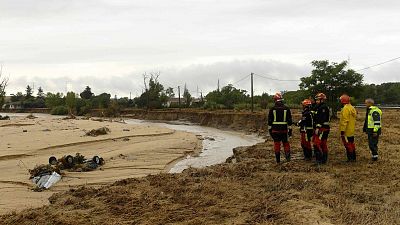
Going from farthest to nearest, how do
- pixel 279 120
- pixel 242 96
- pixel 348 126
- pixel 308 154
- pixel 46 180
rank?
pixel 242 96 < pixel 308 154 < pixel 279 120 < pixel 348 126 < pixel 46 180

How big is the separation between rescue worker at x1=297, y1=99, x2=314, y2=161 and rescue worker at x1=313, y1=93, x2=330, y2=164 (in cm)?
42

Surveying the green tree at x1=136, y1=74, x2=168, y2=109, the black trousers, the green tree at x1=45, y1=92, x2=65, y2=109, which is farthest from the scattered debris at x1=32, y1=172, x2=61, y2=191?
the green tree at x1=45, y1=92, x2=65, y2=109

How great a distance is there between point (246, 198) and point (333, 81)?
23.4 m

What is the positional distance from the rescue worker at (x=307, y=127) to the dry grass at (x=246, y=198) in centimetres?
95

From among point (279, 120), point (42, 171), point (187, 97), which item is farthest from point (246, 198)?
point (187, 97)

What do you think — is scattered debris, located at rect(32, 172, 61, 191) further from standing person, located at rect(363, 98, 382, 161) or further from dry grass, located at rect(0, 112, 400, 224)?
standing person, located at rect(363, 98, 382, 161)

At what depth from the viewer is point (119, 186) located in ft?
30.5

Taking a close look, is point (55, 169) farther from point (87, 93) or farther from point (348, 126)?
point (87, 93)

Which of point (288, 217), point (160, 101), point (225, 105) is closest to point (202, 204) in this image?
point (288, 217)

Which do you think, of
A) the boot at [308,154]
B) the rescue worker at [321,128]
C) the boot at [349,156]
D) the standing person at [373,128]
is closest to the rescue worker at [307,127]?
the boot at [308,154]

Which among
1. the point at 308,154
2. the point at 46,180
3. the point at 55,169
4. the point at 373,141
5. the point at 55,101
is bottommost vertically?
the point at 46,180

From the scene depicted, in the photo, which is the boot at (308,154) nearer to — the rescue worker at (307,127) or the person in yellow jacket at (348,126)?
the rescue worker at (307,127)

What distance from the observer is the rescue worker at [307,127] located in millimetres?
11297

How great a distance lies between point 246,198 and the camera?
7422mm
